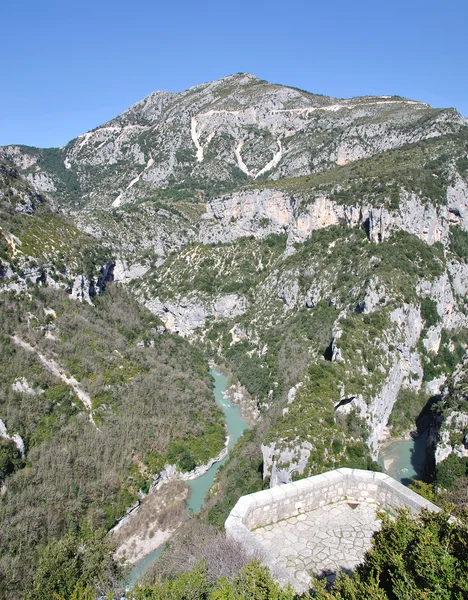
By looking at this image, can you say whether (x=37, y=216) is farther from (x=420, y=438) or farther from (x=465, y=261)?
(x=465, y=261)

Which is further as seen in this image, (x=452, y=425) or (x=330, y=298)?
(x=330, y=298)

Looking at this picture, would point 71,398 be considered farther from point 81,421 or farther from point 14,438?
point 14,438

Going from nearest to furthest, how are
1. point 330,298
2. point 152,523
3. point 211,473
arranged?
point 152,523
point 211,473
point 330,298

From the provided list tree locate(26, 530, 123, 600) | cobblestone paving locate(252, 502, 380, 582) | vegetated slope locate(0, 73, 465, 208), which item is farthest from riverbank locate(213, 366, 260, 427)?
vegetated slope locate(0, 73, 465, 208)

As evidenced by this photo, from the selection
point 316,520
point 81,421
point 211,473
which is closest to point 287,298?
point 211,473

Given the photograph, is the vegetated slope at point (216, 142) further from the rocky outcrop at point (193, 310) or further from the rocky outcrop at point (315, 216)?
the rocky outcrop at point (193, 310)

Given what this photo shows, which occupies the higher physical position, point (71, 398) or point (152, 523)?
point (71, 398)
